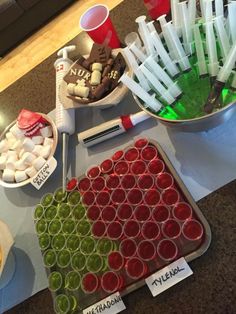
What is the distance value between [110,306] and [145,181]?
24cm

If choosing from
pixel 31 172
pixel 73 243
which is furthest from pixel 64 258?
pixel 31 172

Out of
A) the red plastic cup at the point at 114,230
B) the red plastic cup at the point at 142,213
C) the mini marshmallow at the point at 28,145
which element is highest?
the mini marshmallow at the point at 28,145

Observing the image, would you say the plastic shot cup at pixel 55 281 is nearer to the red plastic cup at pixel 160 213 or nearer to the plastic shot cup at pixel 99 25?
the red plastic cup at pixel 160 213

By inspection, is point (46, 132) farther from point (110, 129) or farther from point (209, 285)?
point (209, 285)

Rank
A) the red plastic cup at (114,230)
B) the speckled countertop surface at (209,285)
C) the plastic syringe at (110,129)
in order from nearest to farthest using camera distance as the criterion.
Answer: the speckled countertop surface at (209,285), the red plastic cup at (114,230), the plastic syringe at (110,129)

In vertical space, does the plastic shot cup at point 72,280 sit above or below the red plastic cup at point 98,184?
below

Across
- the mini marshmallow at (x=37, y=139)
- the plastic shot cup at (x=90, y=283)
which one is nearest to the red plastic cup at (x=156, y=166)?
the plastic shot cup at (x=90, y=283)

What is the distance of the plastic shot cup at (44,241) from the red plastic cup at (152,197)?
0.78 ft

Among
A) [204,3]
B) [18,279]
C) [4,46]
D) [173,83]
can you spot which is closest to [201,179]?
[173,83]

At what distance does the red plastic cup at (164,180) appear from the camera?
682mm

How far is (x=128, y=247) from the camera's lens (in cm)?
66

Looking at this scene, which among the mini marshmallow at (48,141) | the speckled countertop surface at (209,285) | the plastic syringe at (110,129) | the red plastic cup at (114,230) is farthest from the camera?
the mini marshmallow at (48,141)

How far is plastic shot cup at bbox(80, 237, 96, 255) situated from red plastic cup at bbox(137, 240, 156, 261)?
10 cm

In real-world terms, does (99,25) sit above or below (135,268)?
above
